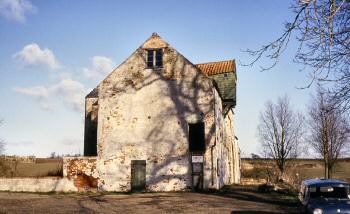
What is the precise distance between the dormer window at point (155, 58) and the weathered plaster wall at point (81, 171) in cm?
746

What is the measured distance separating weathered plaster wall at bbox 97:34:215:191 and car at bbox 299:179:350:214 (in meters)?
12.4

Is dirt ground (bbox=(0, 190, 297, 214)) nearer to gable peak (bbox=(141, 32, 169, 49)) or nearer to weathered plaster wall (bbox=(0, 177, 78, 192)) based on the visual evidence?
weathered plaster wall (bbox=(0, 177, 78, 192))

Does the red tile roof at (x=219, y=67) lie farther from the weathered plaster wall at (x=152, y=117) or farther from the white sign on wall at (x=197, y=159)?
the white sign on wall at (x=197, y=159)

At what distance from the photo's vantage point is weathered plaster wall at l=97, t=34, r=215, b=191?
79.1 feet

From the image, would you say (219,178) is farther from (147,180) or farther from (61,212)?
(61,212)

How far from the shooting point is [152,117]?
25.0m

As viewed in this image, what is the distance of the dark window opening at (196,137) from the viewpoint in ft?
78.7

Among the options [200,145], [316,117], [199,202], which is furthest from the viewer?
[316,117]

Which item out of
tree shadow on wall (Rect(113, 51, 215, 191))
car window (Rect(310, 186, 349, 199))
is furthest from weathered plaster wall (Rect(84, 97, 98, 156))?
car window (Rect(310, 186, 349, 199))

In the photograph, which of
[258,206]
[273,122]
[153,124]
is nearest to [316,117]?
[273,122]

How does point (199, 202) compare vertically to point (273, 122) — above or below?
below

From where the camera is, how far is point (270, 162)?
159 ft

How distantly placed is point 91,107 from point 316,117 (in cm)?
1933

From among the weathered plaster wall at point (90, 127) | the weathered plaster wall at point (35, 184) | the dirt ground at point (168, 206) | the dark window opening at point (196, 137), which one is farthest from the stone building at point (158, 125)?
the dirt ground at point (168, 206)
